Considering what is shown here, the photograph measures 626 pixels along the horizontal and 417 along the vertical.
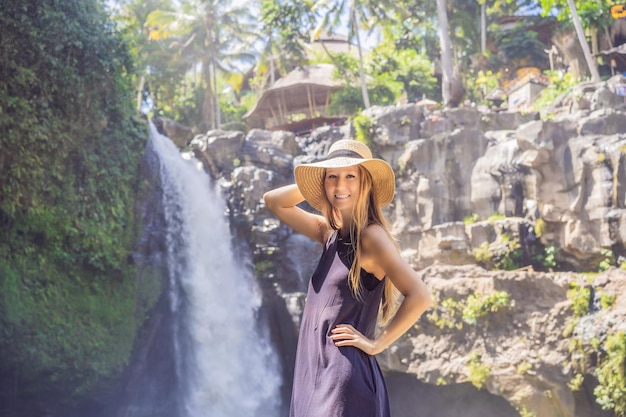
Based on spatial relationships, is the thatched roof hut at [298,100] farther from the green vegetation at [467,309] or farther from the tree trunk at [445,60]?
the green vegetation at [467,309]

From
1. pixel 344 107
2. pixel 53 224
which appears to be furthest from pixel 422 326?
pixel 344 107

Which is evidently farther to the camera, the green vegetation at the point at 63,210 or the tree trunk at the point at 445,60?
the tree trunk at the point at 445,60

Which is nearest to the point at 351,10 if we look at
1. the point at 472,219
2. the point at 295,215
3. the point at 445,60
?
the point at 445,60

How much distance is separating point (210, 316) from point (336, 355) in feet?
36.9

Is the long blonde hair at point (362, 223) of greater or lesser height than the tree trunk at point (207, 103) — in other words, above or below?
below

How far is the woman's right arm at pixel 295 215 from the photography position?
→ 2.65 meters

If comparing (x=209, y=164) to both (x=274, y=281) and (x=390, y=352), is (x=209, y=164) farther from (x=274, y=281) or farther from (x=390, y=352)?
(x=390, y=352)

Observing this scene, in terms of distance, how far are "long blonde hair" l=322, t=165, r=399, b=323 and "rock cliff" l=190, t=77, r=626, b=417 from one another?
8.25 m

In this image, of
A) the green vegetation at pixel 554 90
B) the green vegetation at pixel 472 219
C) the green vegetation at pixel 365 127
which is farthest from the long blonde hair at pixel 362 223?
the green vegetation at pixel 554 90

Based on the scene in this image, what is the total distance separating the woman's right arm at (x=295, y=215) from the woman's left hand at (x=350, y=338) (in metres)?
0.57

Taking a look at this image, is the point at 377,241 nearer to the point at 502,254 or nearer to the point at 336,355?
the point at 336,355

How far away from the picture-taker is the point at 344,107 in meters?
23.9

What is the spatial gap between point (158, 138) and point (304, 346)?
14.1 metres

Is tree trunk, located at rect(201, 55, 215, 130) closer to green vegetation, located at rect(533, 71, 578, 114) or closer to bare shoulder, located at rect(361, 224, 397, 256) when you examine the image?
green vegetation, located at rect(533, 71, 578, 114)
